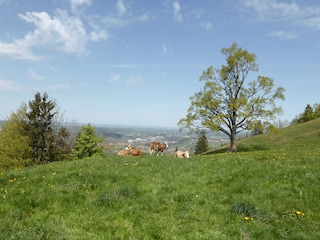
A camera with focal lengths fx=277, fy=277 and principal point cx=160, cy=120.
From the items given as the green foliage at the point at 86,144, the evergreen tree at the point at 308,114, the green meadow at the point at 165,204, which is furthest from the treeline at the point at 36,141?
the evergreen tree at the point at 308,114

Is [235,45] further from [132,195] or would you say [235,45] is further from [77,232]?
[77,232]

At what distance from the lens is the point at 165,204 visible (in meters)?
11.3

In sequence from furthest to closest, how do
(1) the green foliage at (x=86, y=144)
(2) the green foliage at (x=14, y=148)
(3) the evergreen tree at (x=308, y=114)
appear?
(3) the evergreen tree at (x=308, y=114) → (1) the green foliage at (x=86, y=144) → (2) the green foliage at (x=14, y=148)

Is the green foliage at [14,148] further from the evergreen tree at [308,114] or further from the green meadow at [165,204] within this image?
the evergreen tree at [308,114]

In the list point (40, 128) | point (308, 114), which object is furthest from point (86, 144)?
point (308, 114)

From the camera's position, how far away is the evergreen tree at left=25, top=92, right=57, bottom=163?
51375mm

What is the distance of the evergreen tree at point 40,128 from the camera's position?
51.4 meters

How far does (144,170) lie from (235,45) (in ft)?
104

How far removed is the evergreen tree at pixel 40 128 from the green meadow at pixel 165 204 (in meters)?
38.4

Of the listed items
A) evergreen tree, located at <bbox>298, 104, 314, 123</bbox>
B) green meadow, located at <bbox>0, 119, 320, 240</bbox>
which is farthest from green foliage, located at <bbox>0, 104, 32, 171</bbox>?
evergreen tree, located at <bbox>298, 104, 314, 123</bbox>

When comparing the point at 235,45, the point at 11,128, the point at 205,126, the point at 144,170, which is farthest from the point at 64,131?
the point at 144,170

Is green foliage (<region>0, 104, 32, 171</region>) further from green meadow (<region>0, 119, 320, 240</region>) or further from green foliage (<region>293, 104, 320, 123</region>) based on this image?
green foliage (<region>293, 104, 320, 123</region>)

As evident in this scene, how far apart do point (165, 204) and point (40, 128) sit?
46518 millimetres

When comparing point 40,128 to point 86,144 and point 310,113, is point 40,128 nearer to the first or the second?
point 86,144
